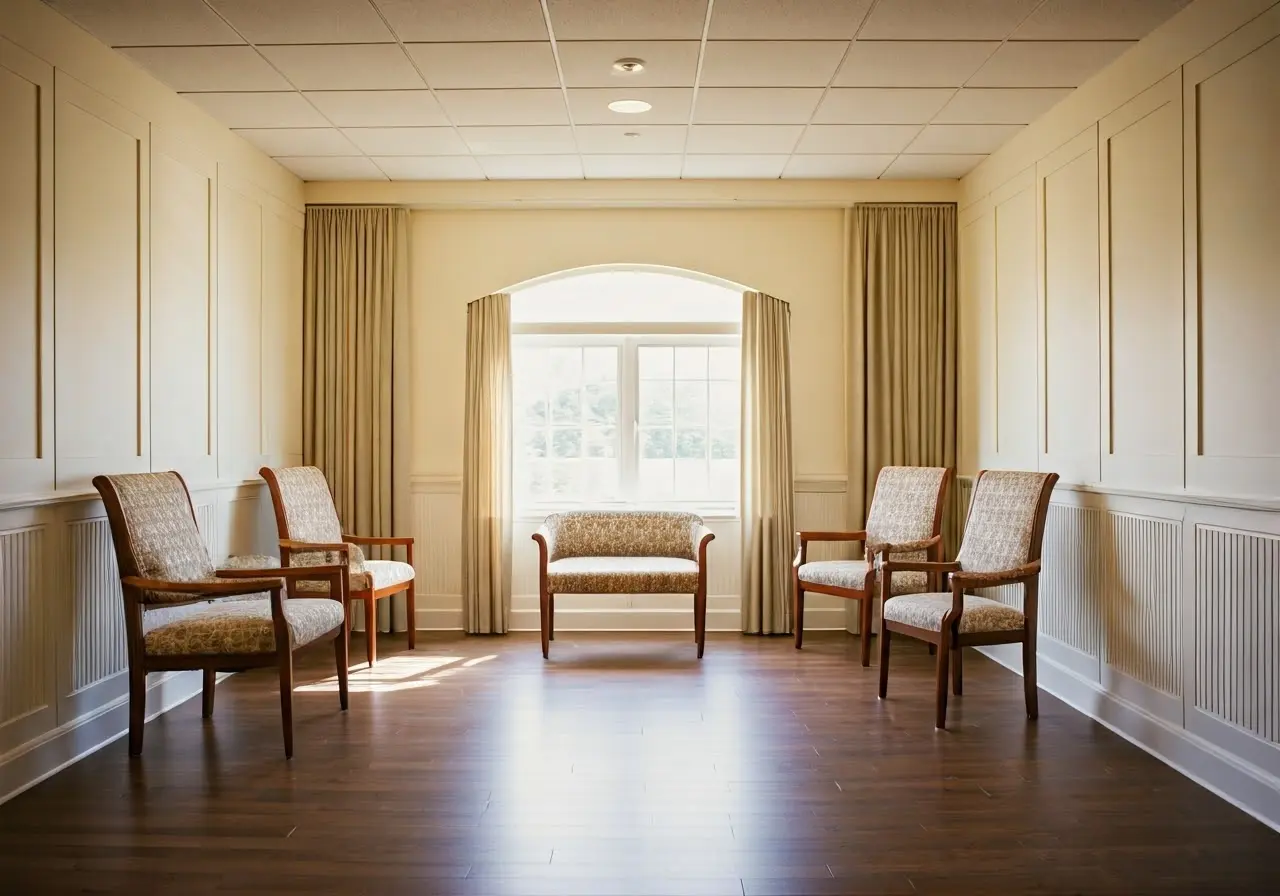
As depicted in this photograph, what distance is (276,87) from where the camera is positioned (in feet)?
15.2

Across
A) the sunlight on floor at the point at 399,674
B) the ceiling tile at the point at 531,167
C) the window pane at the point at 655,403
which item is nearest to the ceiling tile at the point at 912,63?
the ceiling tile at the point at 531,167

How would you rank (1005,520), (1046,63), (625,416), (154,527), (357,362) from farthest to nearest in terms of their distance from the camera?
(625,416)
(357,362)
(1005,520)
(1046,63)
(154,527)

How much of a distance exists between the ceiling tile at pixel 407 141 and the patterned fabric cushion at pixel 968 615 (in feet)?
11.4

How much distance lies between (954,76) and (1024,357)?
1604mm

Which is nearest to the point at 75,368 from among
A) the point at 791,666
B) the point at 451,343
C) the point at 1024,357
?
the point at 451,343

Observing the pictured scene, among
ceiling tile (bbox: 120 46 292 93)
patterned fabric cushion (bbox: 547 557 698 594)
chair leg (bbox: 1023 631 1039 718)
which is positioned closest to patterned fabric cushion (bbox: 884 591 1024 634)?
chair leg (bbox: 1023 631 1039 718)

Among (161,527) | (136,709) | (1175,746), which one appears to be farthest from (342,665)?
(1175,746)

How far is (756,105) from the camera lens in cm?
496

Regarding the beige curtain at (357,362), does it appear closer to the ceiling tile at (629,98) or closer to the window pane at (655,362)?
the window pane at (655,362)

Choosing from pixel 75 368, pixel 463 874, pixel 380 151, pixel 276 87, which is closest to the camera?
pixel 463 874

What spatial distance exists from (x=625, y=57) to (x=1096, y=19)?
1.93m

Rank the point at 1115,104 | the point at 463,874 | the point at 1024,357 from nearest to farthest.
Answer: the point at 463,874
the point at 1115,104
the point at 1024,357

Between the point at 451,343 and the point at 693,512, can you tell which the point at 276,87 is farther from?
the point at 693,512

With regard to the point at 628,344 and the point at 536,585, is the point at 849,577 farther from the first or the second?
the point at 628,344
